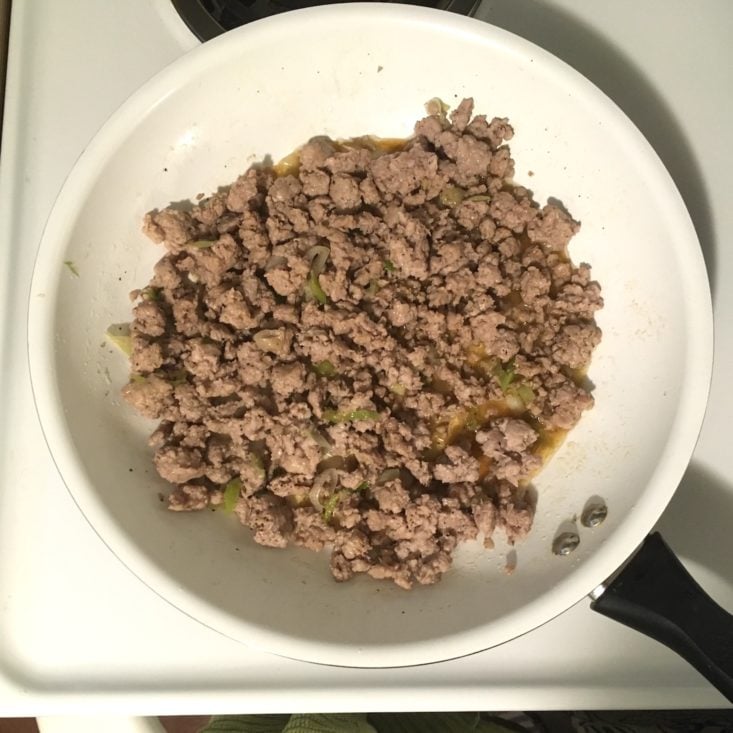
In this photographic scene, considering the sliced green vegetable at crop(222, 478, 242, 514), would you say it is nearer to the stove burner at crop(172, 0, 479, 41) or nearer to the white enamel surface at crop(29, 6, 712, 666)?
the white enamel surface at crop(29, 6, 712, 666)

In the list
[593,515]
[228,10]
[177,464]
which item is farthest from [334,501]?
[228,10]

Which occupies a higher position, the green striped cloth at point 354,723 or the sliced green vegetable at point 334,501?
the sliced green vegetable at point 334,501

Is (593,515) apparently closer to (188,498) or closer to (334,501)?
(334,501)

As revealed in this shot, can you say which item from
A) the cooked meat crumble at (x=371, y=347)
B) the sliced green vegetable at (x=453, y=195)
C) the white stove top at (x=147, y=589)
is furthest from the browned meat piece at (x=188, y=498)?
the sliced green vegetable at (x=453, y=195)

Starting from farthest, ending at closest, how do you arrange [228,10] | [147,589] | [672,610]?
[228,10] → [147,589] → [672,610]

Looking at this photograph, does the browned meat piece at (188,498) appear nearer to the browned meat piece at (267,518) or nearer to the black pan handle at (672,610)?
the browned meat piece at (267,518)

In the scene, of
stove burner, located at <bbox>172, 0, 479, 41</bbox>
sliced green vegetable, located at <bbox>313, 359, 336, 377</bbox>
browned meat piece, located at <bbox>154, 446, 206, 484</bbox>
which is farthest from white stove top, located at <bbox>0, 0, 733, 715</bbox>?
sliced green vegetable, located at <bbox>313, 359, 336, 377</bbox>

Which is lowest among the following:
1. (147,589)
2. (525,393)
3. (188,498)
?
(147,589)

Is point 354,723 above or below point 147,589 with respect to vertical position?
below
